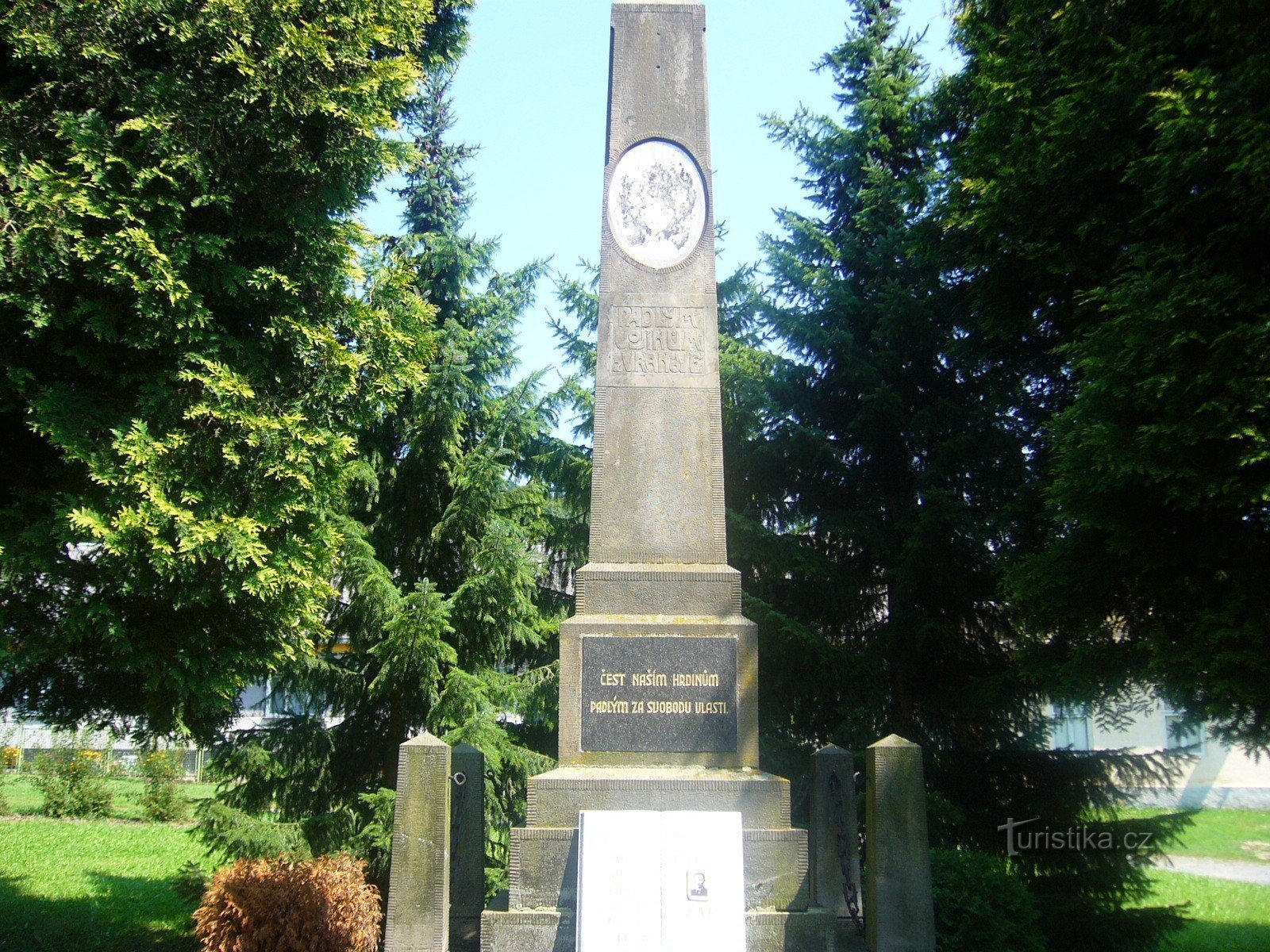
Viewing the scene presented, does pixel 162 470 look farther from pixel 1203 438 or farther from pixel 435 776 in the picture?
pixel 1203 438

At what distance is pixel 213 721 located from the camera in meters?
9.17

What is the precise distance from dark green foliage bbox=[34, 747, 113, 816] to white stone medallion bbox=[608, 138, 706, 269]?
50.2 feet

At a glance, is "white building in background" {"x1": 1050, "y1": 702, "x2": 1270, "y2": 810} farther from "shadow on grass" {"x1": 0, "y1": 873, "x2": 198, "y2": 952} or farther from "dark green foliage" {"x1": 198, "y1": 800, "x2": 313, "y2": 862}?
"shadow on grass" {"x1": 0, "y1": 873, "x2": 198, "y2": 952}

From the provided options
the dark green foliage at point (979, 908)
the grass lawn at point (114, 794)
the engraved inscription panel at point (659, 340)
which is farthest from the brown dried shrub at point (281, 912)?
the grass lawn at point (114, 794)

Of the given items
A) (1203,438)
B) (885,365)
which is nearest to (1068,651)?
(1203,438)

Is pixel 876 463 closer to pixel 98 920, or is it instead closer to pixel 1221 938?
pixel 1221 938

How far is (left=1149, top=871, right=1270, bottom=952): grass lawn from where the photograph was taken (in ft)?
32.9

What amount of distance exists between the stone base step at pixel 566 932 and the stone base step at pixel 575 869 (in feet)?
0.31

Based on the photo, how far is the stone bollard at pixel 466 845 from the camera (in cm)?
650

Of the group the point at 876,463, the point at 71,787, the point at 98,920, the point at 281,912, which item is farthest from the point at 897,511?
the point at 71,787

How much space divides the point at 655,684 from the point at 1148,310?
13.6 feet

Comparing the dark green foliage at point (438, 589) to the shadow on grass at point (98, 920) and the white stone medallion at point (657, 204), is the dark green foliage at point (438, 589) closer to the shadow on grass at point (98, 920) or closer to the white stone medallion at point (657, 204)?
the shadow on grass at point (98, 920)

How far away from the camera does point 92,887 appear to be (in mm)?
12312

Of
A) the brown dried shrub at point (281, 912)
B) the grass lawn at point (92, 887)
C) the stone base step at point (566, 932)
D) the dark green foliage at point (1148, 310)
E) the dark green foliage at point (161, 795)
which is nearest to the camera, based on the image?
the stone base step at point (566, 932)
